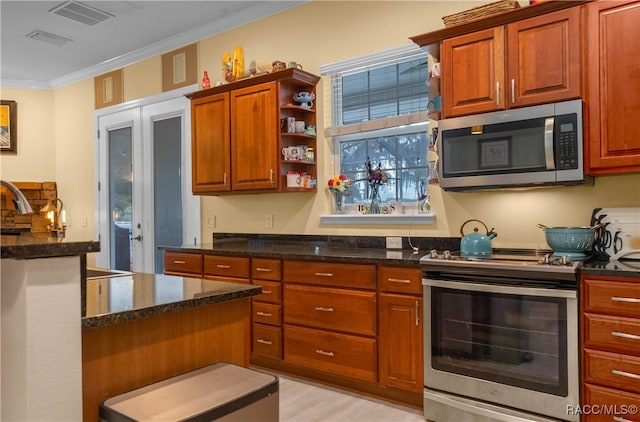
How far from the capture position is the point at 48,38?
4.79 m

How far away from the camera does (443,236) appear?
3275mm

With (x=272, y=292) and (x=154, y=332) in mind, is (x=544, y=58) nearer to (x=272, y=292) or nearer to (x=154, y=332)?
(x=272, y=292)

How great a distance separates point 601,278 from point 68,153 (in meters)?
6.17

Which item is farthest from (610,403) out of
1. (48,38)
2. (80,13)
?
(48,38)

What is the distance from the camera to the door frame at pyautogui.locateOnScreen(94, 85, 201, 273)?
4812 mm

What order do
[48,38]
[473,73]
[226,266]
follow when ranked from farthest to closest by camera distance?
[48,38], [226,266], [473,73]

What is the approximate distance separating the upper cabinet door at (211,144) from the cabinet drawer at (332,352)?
144 cm

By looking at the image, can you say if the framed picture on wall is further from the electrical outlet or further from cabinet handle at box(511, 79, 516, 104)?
cabinet handle at box(511, 79, 516, 104)

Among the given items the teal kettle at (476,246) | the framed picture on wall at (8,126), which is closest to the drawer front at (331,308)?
the teal kettle at (476,246)

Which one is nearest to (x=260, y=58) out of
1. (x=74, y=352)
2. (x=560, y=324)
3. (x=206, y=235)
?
(x=206, y=235)

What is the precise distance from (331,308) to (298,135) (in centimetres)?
142

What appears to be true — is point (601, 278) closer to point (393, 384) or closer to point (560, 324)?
point (560, 324)

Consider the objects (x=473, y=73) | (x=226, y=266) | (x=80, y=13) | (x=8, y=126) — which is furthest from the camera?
(x=8, y=126)

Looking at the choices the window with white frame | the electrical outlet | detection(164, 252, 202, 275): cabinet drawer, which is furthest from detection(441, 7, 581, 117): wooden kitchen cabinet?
detection(164, 252, 202, 275): cabinet drawer
